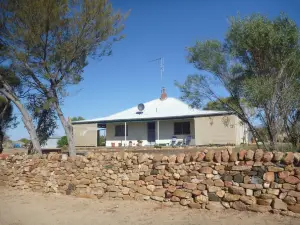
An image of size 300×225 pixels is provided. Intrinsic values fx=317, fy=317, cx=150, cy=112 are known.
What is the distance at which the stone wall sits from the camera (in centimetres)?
546

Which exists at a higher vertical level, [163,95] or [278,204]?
[163,95]

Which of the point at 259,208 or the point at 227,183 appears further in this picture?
the point at 227,183

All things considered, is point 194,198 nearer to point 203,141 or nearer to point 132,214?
point 132,214

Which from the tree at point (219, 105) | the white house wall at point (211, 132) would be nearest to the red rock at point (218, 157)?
the tree at point (219, 105)

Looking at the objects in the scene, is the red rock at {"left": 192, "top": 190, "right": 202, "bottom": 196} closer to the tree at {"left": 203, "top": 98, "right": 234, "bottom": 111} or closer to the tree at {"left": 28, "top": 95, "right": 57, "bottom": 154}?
the tree at {"left": 203, "top": 98, "right": 234, "bottom": 111}

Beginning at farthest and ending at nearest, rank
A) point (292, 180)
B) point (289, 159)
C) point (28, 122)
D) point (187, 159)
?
point (28, 122)
point (187, 159)
point (289, 159)
point (292, 180)

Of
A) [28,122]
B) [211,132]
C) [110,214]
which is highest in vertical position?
[211,132]

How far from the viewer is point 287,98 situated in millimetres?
7684

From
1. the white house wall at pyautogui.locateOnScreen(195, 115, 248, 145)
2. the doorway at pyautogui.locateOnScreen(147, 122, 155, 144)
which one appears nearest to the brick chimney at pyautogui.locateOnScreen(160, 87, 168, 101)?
the doorway at pyautogui.locateOnScreen(147, 122, 155, 144)

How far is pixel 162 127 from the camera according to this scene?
956 inches

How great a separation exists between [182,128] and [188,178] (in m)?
17.5

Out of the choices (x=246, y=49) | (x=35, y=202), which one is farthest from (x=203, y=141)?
(x=35, y=202)

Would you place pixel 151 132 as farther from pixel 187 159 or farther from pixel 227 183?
pixel 227 183

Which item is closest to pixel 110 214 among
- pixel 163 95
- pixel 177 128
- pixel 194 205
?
pixel 194 205
